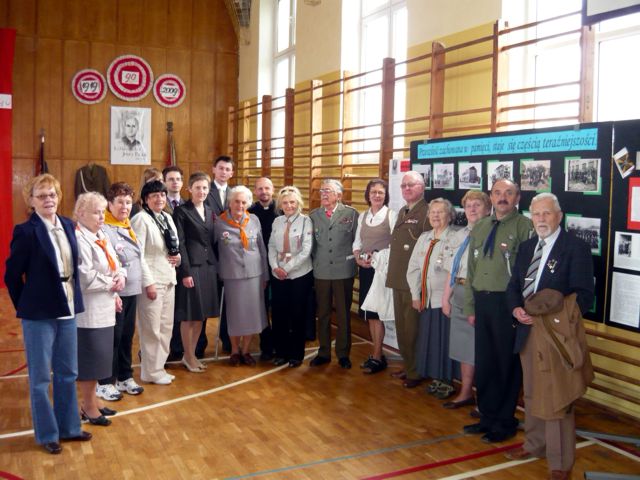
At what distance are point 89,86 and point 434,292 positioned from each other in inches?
305

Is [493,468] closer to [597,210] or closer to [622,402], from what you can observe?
[622,402]

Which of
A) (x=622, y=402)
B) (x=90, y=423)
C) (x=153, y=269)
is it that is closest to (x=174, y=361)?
(x=153, y=269)

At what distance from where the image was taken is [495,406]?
3809 mm

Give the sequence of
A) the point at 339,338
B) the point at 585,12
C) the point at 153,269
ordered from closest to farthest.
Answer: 1. the point at 585,12
2. the point at 153,269
3. the point at 339,338

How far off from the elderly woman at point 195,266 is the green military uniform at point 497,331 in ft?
6.92

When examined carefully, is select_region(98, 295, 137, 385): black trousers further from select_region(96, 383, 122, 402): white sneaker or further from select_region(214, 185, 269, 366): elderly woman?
select_region(214, 185, 269, 366): elderly woman

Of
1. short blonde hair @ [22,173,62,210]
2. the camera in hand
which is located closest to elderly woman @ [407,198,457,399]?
the camera in hand

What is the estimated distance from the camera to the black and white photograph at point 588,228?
382 centimetres

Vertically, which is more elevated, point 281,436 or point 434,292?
point 434,292

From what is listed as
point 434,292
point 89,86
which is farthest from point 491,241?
point 89,86

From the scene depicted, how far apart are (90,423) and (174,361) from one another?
145cm

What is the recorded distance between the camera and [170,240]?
464 cm

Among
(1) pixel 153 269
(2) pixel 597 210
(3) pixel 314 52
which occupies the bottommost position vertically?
(1) pixel 153 269

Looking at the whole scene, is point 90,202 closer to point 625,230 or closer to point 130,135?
point 625,230
